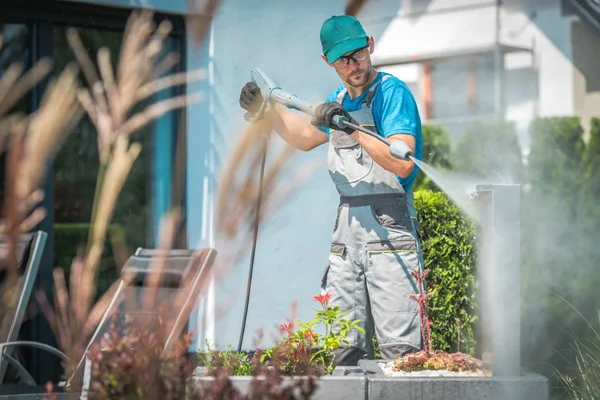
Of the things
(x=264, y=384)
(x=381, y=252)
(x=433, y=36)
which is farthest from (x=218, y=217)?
(x=433, y=36)

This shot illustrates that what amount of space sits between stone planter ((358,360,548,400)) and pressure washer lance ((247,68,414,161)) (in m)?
0.68

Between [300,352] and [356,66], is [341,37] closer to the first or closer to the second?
[356,66]

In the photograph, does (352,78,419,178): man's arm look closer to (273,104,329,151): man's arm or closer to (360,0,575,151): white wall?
(273,104,329,151): man's arm

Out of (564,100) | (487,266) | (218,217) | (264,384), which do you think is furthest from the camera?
(564,100)

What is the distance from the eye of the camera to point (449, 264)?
564 cm

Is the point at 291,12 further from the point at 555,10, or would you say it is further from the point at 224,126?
the point at 555,10

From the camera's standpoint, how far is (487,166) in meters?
17.3

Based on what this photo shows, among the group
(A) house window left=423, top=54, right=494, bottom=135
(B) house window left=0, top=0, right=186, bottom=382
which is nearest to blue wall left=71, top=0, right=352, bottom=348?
(B) house window left=0, top=0, right=186, bottom=382

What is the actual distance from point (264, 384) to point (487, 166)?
1540 cm

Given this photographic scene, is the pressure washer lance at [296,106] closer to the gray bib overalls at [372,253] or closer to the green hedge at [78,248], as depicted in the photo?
the gray bib overalls at [372,253]

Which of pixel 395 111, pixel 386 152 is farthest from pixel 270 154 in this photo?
pixel 386 152

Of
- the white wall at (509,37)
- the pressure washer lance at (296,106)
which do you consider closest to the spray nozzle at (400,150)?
the pressure washer lance at (296,106)

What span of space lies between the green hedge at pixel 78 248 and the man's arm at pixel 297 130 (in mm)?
1900

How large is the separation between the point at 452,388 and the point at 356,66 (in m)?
1.23
